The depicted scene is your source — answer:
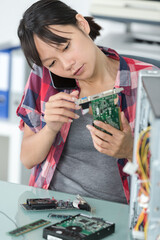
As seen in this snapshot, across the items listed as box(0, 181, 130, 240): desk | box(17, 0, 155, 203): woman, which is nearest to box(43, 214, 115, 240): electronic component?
box(0, 181, 130, 240): desk

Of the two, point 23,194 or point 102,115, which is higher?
point 102,115

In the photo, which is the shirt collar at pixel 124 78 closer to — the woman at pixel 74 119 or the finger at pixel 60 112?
the woman at pixel 74 119

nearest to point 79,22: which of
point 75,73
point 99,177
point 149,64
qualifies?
point 75,73

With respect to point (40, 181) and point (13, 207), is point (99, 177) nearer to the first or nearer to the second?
point (40, 181)

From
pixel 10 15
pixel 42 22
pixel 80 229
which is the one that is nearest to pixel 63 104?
pixel 42 22

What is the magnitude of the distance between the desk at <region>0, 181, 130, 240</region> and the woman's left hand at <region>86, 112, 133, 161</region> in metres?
0.14

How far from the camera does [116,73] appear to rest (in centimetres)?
136

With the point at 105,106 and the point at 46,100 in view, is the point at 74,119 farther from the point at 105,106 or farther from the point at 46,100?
the point at 105,106

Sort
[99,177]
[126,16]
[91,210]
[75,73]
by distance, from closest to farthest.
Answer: [91,210]
[75,73]
[99,177]
[126,16]

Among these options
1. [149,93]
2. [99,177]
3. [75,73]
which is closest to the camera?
[149,93]

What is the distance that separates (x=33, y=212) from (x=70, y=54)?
42 cm

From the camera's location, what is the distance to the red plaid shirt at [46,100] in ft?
4.27

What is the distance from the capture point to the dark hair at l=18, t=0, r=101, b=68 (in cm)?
113

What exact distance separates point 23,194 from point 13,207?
77mm
